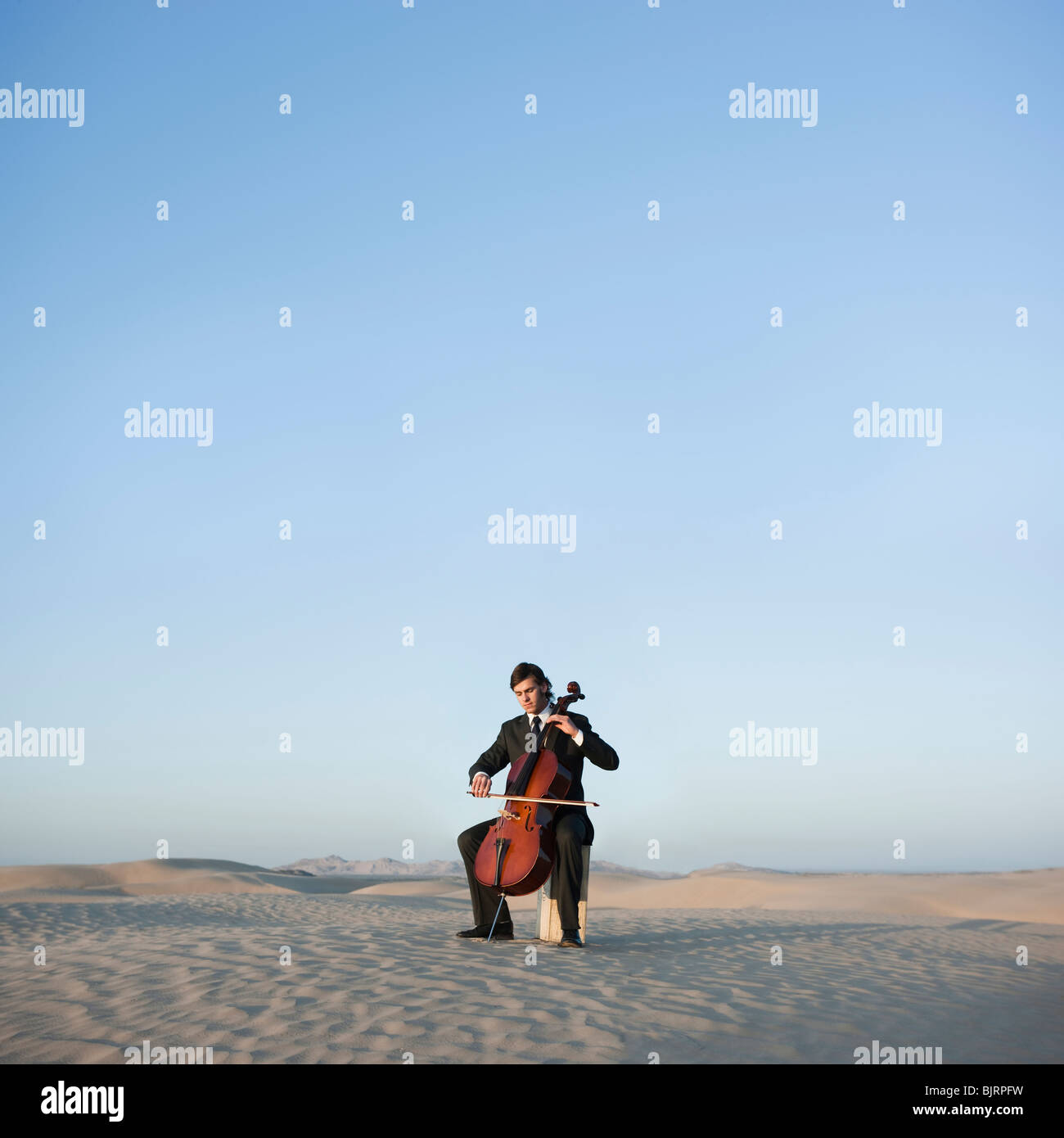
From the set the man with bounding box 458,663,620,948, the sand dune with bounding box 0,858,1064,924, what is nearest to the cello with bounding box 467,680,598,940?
the man with bounding box 458,663,620,948

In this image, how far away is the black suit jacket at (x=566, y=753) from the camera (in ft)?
24.4

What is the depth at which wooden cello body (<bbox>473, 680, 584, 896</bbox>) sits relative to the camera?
7008 millimetres

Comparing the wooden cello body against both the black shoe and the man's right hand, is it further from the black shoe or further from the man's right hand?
the black shoe

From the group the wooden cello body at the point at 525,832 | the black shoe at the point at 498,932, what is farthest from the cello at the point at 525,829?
the black shoe at the point at 498,932

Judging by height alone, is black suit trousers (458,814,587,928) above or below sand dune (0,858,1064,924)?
above

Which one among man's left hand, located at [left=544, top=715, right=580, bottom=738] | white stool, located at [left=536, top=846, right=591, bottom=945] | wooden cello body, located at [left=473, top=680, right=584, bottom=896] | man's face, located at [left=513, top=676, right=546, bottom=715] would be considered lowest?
white stool, located at [left=536, top=846, right=591, bottom=945]

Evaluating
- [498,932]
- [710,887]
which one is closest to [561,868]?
[498,932]

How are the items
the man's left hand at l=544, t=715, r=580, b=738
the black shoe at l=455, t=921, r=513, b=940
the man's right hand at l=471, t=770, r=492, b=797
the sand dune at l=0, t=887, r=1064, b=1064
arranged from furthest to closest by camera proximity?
the black shoe at l=455, t=921, r=513, b=940, the man's left hand at l=544, t=715, r=580, b=738, the man's right hand at l=471, t=770, r=492, b=797, the sand dune at l=0, t=887, r=1064, b=1064

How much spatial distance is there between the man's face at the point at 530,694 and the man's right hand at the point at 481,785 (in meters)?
0.69

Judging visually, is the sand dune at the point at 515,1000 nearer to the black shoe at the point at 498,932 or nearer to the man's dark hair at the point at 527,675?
the black shoe at the point at 498,932
